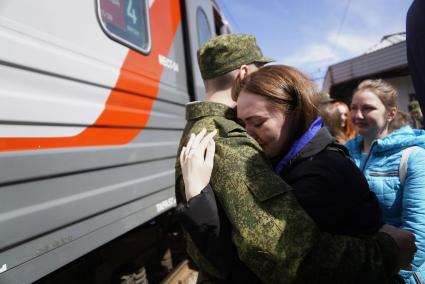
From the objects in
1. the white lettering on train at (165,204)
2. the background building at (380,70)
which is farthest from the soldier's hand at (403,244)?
the background building at (380,70)

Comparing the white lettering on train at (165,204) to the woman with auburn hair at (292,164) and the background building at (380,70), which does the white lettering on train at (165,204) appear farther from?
the background building at (380,70)

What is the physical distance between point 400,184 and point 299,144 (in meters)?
0.91

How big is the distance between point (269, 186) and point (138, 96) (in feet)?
4.89

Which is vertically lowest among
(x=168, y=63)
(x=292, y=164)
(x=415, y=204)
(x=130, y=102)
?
(x=415, y=204)

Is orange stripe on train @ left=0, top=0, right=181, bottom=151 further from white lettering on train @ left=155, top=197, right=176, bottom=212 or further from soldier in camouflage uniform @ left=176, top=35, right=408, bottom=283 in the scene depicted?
soldier in camouflage uniform @ left=176, top=35, right=408, bottom=283

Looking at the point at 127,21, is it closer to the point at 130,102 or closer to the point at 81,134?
the point at 130,102

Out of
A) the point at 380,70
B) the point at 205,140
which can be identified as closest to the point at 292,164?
the point at 205,140

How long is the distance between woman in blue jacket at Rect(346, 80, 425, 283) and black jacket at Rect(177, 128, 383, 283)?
66 centimetres

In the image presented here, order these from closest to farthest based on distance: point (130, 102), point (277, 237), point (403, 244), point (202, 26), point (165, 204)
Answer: point (277, 237) → point (403, 244) → point (130, 102) → point (165, 204) → point (202, 26)

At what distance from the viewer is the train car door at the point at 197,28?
10.8 feet

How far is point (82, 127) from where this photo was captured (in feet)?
5.63

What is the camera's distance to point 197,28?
3.52 meters

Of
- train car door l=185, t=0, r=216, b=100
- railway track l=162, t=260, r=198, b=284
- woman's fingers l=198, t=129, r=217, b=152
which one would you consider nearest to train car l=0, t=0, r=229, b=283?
railway track l=162, t=260, r=198, b=284

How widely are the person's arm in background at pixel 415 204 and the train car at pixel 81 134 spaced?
1463 mm
